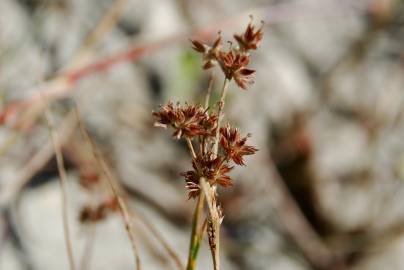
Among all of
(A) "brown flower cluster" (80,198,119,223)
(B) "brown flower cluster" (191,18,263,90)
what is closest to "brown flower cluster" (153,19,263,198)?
(B) "brown flower cluster" (191,18,263,90)

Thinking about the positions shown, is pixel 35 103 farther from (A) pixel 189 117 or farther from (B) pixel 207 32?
(A) pixel 189 117

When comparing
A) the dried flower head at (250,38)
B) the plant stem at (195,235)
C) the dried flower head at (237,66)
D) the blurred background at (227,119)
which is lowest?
the plant stem at (195,235)

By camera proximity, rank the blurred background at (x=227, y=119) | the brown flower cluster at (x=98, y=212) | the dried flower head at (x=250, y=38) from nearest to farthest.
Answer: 1. the dried flower head at (x=250, y=38)
2. the brown flower cluster at (x=98, y=212)
3. the blurred background at (x=227, y=119)

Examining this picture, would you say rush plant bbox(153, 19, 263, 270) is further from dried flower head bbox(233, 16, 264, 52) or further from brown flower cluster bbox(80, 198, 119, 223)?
brown flower cluster bbox(80, 198, 119, 223)

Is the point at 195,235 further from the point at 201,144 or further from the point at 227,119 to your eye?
the point at 227,119

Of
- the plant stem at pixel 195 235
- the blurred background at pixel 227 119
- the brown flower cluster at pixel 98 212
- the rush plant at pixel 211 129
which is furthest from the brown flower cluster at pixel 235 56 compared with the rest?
the blurred background at pixel 227 119

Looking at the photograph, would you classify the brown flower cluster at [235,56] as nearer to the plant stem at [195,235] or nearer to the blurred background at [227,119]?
the plant stem at [195,235]
